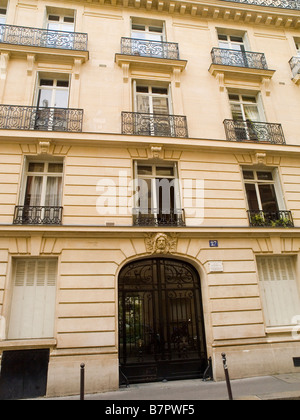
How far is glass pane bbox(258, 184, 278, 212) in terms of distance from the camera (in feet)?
31.1

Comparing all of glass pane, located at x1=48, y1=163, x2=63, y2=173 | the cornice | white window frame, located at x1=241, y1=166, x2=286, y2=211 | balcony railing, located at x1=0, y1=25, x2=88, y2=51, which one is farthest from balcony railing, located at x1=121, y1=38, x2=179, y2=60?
white window frame, located at x1=241, y1=166, x2=286, y2=211

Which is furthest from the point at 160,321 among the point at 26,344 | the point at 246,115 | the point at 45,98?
the point at 45,98

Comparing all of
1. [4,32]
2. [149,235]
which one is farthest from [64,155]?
[4,32]

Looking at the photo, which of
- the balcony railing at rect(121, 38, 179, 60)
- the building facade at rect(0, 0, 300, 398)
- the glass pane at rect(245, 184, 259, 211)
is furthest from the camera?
the balcony railing at rect(121, 38, 179, 60)

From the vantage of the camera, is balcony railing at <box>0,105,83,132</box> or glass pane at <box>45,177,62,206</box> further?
balcony railing at <box>0,105,83,132</box>

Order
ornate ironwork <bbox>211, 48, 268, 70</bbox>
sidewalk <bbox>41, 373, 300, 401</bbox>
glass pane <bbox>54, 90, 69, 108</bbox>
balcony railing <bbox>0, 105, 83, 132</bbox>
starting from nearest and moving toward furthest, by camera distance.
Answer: sidewalk <bbox>41, 373, 300, 401</bbox> → balcony railing <bbox>0, 105, 83, 132</bbox> → glass pane <bbox>54, 90, 69, 108</bbox> → ornate ironwork <bbox>211, 48, 268, 70</bbox>

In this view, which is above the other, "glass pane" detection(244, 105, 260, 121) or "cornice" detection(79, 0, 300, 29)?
"cornice" detection(79, 0, 300, 29)

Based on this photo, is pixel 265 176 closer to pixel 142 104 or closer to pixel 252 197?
pixel 252 197

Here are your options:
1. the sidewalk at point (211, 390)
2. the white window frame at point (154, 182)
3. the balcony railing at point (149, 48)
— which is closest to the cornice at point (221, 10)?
the balcony railing at point (149, 48)

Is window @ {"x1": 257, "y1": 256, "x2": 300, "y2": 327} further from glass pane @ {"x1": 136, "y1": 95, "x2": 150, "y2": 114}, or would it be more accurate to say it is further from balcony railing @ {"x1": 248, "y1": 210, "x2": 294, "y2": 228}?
glass pane @ {"x1": 136, "y1": 95, "x2": 150, "y2": 114}

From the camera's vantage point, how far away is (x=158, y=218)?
857 centimetres

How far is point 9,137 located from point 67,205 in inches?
113

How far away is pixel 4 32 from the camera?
391 inches

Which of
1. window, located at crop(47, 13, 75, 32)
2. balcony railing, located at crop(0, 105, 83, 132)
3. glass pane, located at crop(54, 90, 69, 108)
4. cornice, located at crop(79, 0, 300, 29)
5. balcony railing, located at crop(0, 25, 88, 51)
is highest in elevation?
cornice, located at crop(79, 0, 300, 29)
